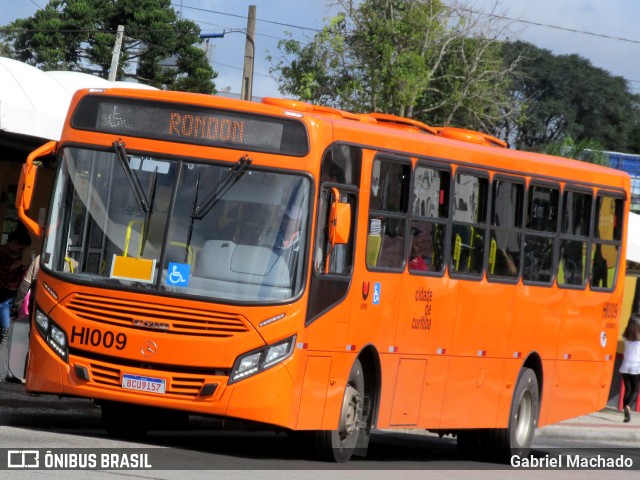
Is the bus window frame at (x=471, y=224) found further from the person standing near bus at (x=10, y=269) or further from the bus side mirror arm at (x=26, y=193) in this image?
the person standing near bus at (x=10, y=269)

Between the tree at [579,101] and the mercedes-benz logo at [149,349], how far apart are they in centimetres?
8694

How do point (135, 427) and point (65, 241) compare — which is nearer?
point (65, 241)

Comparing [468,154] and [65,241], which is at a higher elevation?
[468,154]

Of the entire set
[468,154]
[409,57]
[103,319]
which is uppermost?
[409,57]

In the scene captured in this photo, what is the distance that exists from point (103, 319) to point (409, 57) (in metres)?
31.0

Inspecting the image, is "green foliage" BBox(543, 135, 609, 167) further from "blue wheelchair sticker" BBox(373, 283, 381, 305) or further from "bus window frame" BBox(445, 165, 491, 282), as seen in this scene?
"blue wheelchair sticker" BBox(373, 283, 381, 305)

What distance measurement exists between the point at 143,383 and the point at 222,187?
1691mm

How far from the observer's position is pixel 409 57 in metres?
41.2

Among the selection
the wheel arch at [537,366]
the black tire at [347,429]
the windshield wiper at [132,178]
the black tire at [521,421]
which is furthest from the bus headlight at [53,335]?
the wheel arch at [537,366]

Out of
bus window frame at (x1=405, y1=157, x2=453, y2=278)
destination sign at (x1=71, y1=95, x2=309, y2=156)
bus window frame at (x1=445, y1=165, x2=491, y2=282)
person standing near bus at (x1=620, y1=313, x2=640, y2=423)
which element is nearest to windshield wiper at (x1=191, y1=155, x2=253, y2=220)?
destination sign at (x1=71, y1=95, x2=309, y2=156)

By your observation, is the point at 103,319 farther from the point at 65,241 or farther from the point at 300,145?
the point at 300,145

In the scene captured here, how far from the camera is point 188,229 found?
11.1 m

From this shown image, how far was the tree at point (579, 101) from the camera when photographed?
9700 centimetres
